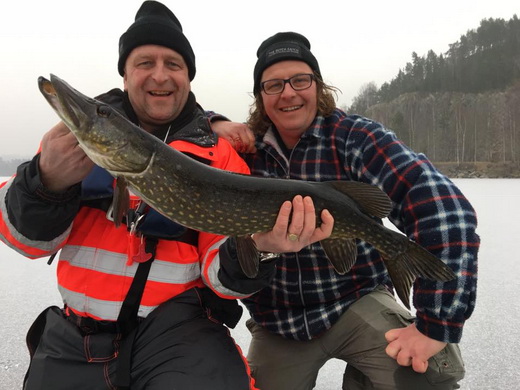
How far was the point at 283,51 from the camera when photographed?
2.24m

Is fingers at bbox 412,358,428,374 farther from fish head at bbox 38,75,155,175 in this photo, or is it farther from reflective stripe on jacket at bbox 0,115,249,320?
fish head at bbox 38,75,155,175

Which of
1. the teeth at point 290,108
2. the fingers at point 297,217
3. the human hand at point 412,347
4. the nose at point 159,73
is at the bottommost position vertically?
the human hand at point 412,347

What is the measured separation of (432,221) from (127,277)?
1515 mm

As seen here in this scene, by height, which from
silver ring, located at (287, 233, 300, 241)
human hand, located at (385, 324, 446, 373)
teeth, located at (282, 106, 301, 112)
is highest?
teeth, located at (282, 106, 301, 112)

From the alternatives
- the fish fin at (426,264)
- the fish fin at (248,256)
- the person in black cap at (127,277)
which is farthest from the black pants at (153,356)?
the fish fin at (426,264)

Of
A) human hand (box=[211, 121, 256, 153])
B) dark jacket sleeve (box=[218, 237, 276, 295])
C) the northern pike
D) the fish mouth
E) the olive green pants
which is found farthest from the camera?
human hand (box=[211, 121, 256, 153])

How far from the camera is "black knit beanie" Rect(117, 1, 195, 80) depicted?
226 centimetres

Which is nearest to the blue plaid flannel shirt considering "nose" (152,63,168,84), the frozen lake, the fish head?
the frozen lake

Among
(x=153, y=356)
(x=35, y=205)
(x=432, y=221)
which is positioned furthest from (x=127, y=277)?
(x=432, y=221)

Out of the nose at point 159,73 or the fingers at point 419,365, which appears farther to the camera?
the nose at point 159,73

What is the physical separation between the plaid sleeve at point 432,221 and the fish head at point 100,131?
1183 mm

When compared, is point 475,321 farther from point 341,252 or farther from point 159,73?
point 159,73

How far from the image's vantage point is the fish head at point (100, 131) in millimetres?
1414

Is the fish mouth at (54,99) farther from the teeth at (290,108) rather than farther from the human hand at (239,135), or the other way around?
the teeth at (290,108)
